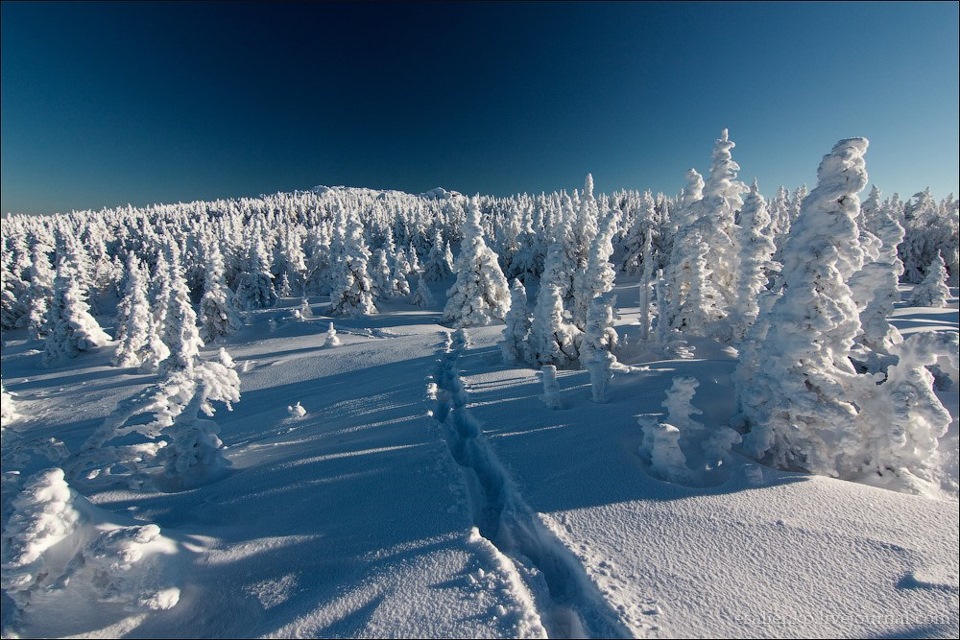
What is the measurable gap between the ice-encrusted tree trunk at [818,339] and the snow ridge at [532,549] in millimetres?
5194

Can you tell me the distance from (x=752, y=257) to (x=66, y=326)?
47747 mm

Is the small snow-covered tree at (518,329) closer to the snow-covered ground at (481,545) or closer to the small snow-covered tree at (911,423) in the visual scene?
the snow-covered ground at (481,545)

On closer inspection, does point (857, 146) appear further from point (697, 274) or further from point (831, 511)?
point (697, 274)

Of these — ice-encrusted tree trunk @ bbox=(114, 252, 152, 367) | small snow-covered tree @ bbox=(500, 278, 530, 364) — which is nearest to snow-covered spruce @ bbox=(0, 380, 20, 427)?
ice-encrusted tree trunk @ bbox=(114, 252, 152, 367)

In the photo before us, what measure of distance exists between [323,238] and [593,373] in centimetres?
5909

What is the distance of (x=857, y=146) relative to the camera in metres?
8.48

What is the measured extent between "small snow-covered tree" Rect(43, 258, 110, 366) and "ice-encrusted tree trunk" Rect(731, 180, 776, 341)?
46.3 meters

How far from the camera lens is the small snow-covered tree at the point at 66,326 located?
3109 cm

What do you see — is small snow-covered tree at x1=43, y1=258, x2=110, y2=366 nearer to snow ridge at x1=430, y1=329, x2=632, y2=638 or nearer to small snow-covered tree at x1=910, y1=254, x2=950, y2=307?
snow ridge at x1=430, y1=329, x2=632, y2=638

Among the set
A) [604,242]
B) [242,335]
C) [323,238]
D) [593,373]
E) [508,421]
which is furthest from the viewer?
[323,238]

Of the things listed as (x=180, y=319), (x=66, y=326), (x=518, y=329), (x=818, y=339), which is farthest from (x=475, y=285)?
(x=66, y=326)

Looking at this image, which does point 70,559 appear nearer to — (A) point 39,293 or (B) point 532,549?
(B) point 532,549

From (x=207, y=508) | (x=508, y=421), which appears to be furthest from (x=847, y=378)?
(x=207, y=508)

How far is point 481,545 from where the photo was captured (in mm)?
6223
